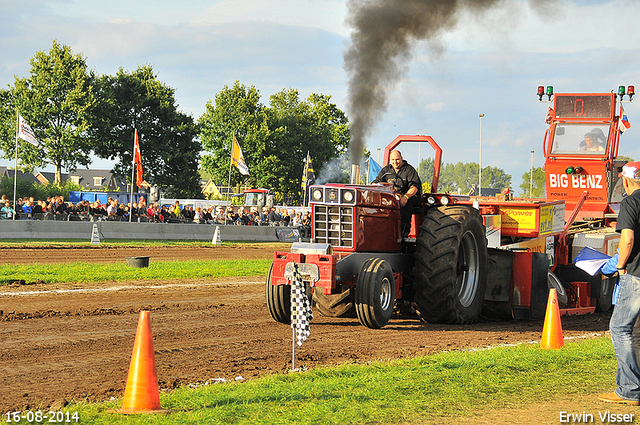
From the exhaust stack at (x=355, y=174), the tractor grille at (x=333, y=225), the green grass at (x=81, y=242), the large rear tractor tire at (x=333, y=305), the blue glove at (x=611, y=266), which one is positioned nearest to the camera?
the blue glove at (x=611, y=266)

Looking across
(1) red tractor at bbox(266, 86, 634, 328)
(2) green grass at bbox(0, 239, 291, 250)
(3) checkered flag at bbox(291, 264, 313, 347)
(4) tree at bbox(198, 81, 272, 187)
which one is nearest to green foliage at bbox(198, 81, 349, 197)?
(4) tree at bbox(198, 81, 272, 187)

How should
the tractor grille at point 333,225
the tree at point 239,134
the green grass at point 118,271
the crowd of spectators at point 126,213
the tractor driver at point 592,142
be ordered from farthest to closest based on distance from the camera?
the tree at point 239,134 < the crowd of spectators at point 126,213 < the tractor driver at point 592,142 < the green grass at point 118,271 < the tractor grille at point 333,225

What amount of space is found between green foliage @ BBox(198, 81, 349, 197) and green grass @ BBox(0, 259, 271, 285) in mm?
45238

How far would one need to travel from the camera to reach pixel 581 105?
1523cm

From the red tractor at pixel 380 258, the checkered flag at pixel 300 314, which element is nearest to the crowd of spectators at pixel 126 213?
the red tractor at pixel 380 258

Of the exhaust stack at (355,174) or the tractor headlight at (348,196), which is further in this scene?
the exhaust stack at (355,174)

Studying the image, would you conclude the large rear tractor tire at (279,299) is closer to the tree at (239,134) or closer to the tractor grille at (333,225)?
the tractor grille at (333,225)

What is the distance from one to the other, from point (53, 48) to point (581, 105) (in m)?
44.4

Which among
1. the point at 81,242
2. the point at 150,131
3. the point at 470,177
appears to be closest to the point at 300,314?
the point at 81,242

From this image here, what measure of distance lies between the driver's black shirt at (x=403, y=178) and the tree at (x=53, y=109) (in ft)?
143

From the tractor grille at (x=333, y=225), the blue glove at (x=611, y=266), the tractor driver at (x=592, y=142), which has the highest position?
the tractor driver at (x=592, y=142)

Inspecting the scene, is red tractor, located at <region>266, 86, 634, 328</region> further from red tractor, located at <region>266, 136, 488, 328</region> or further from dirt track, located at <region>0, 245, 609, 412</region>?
dirt track, located at <region>0, 245, 609, 412</region>

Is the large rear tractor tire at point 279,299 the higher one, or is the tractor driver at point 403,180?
the tractor driver at point 403,180

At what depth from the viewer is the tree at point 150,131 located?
55156mm
